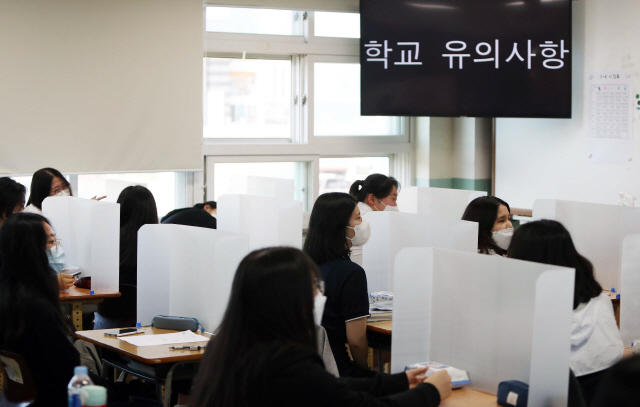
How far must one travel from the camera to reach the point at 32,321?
227 cm

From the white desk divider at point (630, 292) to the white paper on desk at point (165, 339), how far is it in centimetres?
181

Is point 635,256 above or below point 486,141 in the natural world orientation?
below

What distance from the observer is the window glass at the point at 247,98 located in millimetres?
5781

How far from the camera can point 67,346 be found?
7.45ft

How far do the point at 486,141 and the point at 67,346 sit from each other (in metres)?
4.67

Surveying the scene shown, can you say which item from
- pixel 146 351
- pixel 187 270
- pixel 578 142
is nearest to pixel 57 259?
pixel 187 270

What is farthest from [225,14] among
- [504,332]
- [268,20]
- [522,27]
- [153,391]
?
[504,332]

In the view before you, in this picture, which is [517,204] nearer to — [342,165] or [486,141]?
[486,141]

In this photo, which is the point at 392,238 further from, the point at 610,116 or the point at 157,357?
the point at 610,116

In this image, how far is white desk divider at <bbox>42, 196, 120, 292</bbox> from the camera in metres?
3.66

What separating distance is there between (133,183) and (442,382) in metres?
4.02

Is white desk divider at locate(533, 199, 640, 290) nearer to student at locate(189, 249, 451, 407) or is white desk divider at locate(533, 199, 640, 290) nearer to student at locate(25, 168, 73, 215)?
student at locate(189, 249, 451, 407)

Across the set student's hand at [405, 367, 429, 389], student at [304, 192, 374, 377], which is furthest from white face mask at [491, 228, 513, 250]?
student's hand at [405, 367, 429, 389]

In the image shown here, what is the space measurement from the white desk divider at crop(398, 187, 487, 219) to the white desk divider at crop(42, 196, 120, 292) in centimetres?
234
